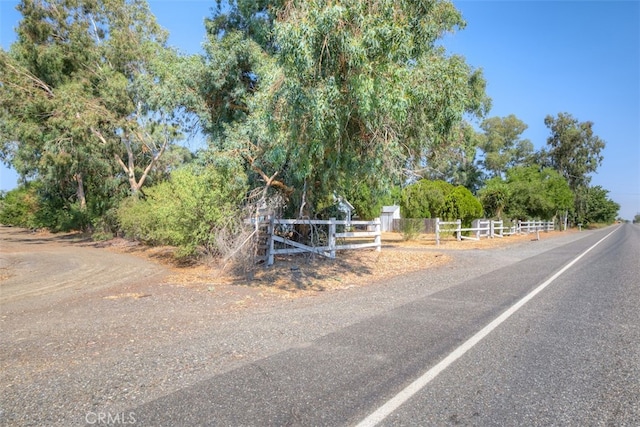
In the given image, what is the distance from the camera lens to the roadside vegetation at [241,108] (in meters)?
7.56

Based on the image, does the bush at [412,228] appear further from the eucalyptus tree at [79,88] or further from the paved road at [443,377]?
the paved road at [443,377]

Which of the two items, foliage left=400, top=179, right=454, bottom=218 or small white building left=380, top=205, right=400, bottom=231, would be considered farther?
small white building left=380, top=205, right=400, bottom=231

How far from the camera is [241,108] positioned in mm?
12961

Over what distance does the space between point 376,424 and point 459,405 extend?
2.67 ft

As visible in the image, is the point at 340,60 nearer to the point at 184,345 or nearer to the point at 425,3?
the point at 425,3

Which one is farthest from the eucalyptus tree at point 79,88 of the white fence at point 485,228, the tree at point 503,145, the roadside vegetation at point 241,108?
the tree at point 503,145

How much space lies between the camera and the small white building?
48656 mm

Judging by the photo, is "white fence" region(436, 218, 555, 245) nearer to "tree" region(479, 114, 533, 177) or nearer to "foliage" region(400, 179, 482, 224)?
"foliage" region(400, 179, 482, 224)

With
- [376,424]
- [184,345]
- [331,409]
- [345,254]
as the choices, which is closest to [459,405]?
[376,424]

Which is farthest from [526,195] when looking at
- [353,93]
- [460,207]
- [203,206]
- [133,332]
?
[133,332]

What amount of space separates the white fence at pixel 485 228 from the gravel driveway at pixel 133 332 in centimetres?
1539

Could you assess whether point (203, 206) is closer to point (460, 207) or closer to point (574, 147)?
point (460, 207)

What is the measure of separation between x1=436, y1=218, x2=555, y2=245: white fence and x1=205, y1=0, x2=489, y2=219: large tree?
1459 centimetres

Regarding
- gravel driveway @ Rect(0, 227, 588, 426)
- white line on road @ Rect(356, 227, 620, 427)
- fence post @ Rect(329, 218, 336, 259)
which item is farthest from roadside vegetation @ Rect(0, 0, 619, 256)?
white line on road @ Rect(356, 227, 620, 427)
